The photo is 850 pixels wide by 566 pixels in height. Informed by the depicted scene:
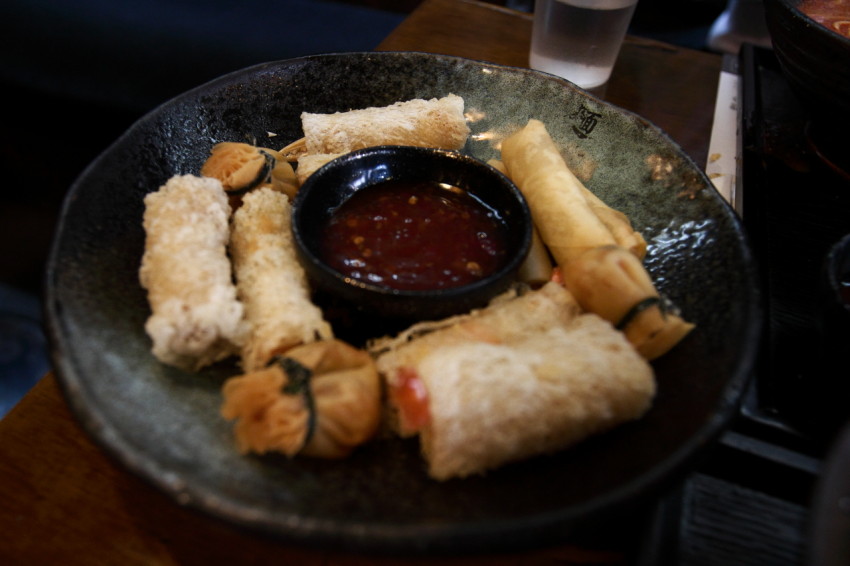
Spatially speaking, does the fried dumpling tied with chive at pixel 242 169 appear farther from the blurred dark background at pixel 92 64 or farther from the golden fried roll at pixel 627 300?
the blurred dark background at pixel 92 64

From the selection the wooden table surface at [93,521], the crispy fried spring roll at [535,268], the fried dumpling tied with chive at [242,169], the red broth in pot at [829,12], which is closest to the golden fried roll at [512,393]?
the wooden table surface at [93,521]

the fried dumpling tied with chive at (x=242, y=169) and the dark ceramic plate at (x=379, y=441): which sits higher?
the fried dumpling tied with chive at (x=242, y=169)

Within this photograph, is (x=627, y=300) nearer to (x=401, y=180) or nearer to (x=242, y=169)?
(x=401, y=180)

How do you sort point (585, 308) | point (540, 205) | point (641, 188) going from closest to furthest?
point (585, 308), point (540, 205), point (641, 188)

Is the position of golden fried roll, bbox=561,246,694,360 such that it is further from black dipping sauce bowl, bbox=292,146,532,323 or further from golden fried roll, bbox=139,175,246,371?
golden fried roll, bbox=139,175,246,371

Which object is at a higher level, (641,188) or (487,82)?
(487,82)

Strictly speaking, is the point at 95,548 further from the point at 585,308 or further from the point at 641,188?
the point at 641,188

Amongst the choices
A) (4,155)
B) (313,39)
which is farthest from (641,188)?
(4,155)
